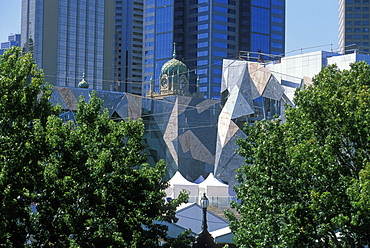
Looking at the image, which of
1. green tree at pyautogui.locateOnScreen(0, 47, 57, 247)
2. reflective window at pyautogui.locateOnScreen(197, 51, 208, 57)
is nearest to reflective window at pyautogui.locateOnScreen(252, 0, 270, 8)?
reflective window at pyautogui.locateOnScreen(197, 51, 208, 57)

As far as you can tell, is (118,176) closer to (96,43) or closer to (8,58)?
(8,58)

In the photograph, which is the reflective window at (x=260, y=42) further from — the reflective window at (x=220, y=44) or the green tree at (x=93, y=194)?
the green tree at (x=93, y=194)

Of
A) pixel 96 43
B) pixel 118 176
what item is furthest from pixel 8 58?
pixel 96 43

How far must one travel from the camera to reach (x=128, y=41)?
7436 inches

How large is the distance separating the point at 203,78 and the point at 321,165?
381ft

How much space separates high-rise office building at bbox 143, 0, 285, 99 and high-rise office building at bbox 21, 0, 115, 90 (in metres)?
13.2

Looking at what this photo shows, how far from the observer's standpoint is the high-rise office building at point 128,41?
605ft

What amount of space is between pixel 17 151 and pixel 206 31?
12300 cm

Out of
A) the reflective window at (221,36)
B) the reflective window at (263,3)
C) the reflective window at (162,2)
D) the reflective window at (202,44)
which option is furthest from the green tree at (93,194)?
the reflective window at (263,3)

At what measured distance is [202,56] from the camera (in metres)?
152

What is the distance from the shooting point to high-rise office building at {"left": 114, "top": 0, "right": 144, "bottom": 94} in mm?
184500

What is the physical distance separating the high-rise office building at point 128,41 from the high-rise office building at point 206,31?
25310 mm

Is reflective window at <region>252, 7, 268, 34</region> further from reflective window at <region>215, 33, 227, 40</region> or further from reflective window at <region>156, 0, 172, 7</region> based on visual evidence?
reflective window at <region>156, 0, 172, 7</region>

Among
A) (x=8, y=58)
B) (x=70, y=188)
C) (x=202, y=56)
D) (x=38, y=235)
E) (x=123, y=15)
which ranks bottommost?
(x=38, y=235)
